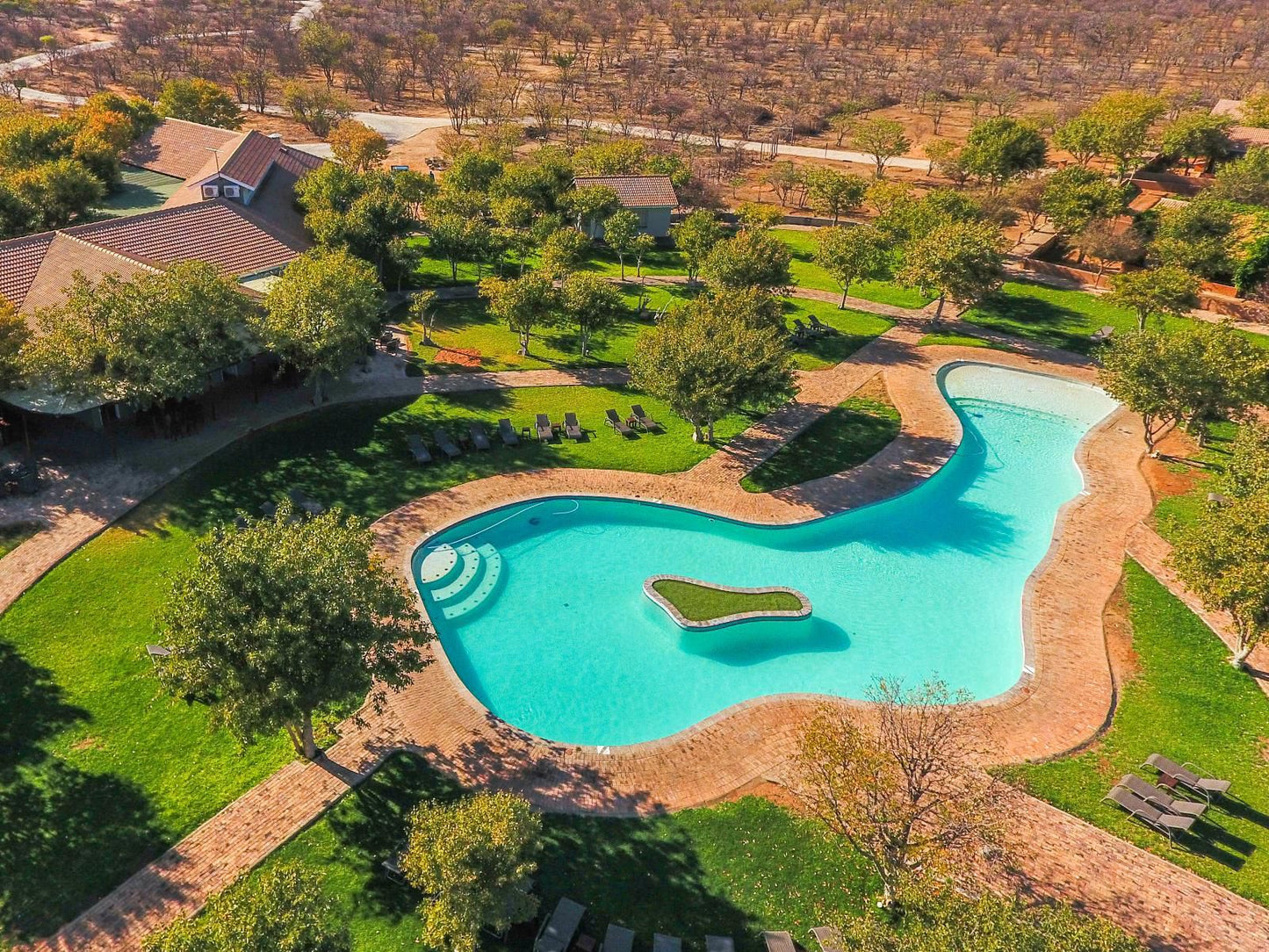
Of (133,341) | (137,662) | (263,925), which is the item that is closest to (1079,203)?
(133,341)

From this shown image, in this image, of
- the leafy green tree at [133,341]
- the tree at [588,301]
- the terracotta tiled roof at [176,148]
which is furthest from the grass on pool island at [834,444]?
the terracotta tiled roof at [176,148]

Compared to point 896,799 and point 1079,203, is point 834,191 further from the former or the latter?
point 896,799

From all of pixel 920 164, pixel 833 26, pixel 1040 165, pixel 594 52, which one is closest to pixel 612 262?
pixel 1040 165

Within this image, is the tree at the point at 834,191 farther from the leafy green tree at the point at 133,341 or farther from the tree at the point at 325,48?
the tree at the point at 325,48

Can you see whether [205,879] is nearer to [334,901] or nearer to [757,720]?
[334,901]

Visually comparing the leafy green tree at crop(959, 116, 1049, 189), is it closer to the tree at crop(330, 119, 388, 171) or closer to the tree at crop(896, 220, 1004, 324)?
the tree at crop(896, 220, 1004, 324)
